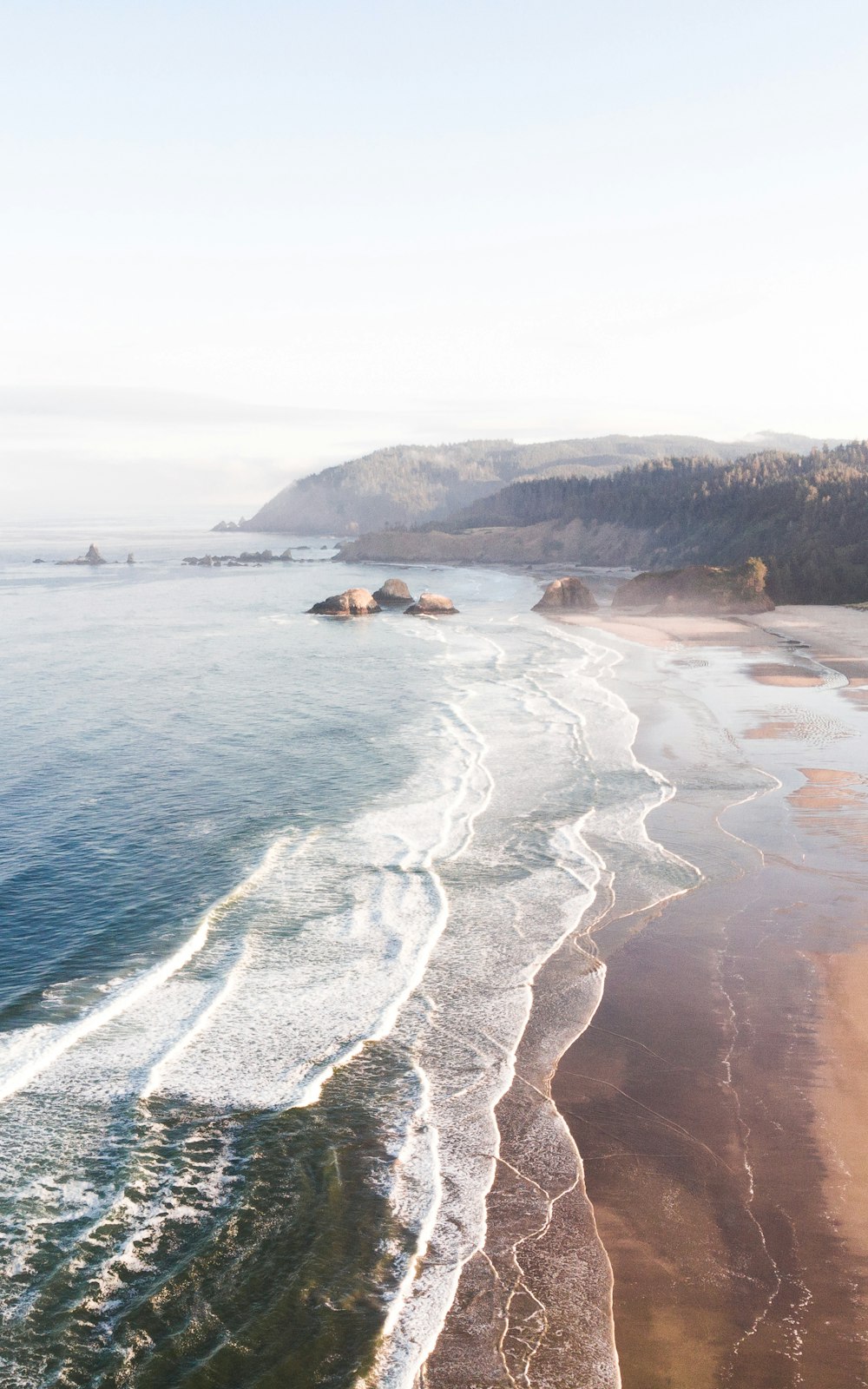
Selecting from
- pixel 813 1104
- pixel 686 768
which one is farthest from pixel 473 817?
pixel 813 1104

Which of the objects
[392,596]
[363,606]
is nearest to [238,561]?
[392,596]

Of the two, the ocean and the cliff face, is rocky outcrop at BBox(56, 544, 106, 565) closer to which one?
the cliff face

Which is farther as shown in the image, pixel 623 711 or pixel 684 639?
pixel 684 639

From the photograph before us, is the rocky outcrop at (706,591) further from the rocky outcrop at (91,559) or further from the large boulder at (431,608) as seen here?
the rocky outcrop at (91,559)

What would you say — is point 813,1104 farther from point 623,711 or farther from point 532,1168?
point 623,711

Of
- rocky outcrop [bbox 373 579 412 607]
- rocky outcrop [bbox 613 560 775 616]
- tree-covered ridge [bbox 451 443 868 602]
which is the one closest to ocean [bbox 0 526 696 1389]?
rocky outcrop [bbox 613 560 775 616]

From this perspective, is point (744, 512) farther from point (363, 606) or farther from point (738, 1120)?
point (738, 1120)
